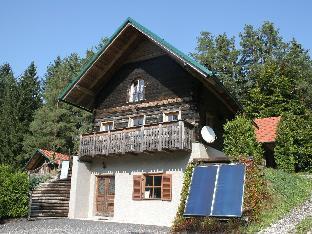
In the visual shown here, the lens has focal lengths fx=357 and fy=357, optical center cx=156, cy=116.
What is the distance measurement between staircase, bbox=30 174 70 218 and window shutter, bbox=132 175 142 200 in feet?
14.2

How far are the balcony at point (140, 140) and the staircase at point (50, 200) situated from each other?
119 inches

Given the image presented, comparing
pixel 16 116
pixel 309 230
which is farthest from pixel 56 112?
pixel 309 230

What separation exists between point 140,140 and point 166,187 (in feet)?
8.53

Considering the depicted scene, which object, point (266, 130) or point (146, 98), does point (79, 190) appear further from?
Result: point (266, 130)

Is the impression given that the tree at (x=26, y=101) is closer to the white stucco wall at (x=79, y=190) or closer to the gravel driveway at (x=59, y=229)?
the white stucco wall at (x=79, y=190)

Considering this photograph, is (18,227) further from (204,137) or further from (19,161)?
(19,161)

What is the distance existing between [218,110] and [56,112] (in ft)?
95.3

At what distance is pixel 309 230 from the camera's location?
10445 millimetres

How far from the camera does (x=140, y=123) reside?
66.3ft

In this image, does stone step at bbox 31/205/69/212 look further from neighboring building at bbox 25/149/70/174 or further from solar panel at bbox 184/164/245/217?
neighboring building at bbox 25/149/70/174

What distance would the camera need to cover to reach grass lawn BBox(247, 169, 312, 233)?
1216 cm

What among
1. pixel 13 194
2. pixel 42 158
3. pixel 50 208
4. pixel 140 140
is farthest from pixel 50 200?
pixel 42 158

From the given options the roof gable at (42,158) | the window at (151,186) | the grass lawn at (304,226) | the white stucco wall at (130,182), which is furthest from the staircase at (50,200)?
the roof gable at (42,158)

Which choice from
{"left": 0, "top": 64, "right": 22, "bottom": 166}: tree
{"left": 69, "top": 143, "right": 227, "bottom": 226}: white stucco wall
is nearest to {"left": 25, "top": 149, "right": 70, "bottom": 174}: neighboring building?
{"left": 0, "top": 64, "right": 22, "bottom": 166}: tree
